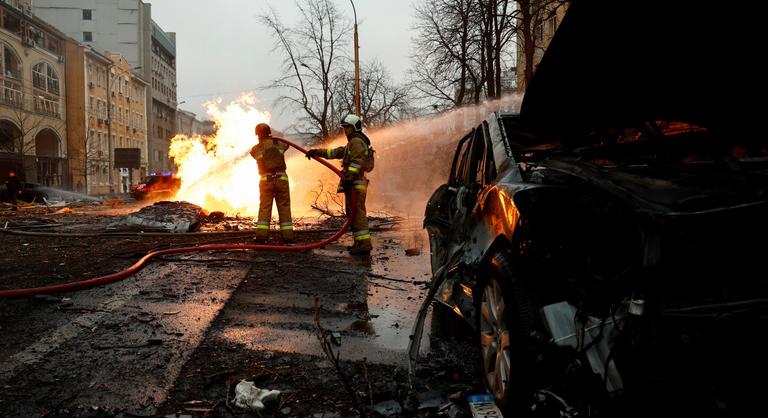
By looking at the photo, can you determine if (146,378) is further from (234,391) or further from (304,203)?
(304,203)

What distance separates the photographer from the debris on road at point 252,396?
2670 mm

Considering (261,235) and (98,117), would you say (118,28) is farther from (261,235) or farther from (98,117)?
(261,235)

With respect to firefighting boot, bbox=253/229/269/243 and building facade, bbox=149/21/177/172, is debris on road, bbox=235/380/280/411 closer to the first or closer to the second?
firefighting boot, bbox=253/229/269/243

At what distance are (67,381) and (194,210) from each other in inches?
357

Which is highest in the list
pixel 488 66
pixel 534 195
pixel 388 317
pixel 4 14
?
pixel 4 14

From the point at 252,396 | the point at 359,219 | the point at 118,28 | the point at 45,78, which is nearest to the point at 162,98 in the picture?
the point at 118,28

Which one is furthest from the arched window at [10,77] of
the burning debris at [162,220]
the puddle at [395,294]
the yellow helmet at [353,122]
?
the puddle at [395,294]

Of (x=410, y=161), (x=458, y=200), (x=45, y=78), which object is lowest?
(x=458, y=200)

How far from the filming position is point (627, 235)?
201 cm

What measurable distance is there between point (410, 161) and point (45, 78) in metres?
32.3

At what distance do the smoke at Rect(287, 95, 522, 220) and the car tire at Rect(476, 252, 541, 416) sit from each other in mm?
17441

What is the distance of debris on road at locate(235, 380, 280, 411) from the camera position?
2670 millimetres

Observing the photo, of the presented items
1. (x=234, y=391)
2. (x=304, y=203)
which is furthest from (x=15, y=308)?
(x=304, y=203)

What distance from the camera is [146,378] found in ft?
9.84
